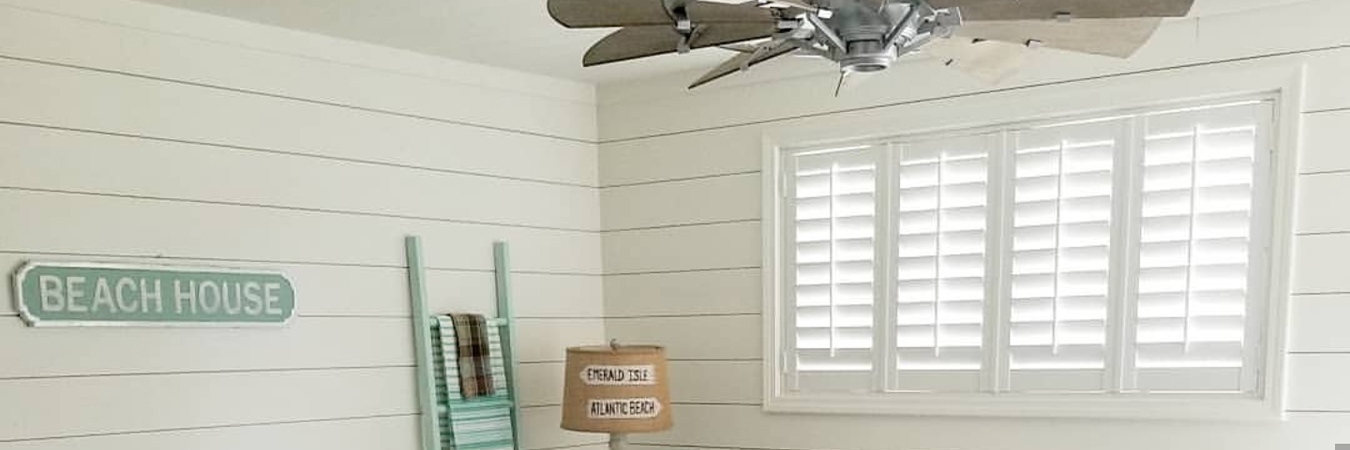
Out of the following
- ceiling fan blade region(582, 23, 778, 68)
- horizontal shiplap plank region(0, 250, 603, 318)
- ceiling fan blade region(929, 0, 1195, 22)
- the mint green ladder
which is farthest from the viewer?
the mint green ladder

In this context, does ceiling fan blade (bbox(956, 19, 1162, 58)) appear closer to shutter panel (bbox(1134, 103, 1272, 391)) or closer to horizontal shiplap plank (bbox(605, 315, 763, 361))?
shutter panel (bbox(1134, 103, 1272, 391))

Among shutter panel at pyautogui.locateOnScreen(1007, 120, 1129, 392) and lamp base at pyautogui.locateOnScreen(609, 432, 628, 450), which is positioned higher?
shutter panel at pyautogui.locateOnScreen(1007, 120, 1129, 392)

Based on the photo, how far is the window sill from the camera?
8.64ft

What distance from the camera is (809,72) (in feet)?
10.8

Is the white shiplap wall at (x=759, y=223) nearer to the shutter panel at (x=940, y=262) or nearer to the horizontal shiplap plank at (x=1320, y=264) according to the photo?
the horizontal shiplap plank at (x=1320, y=264)

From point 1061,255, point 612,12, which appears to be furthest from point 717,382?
point 612,12

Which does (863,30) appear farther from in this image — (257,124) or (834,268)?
(257,124)

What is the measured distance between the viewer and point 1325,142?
2539mm

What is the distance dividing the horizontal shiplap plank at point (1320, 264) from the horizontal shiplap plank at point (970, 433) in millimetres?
307

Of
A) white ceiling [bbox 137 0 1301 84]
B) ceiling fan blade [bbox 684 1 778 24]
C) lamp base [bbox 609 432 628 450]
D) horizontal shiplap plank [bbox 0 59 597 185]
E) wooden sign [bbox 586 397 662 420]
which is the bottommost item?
lamp base [bbox 609 432 628 450]

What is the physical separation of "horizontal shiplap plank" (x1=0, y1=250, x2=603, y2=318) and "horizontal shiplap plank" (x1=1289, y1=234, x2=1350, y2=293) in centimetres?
214

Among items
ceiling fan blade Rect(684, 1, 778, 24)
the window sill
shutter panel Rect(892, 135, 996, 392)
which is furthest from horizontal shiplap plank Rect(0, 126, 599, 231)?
ceiling fan blade Rect(684, 1, 778, 24)

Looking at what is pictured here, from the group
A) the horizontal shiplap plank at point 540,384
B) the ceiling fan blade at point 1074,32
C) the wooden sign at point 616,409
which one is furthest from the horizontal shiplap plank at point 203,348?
the ceiling fan blade at point 1074,32

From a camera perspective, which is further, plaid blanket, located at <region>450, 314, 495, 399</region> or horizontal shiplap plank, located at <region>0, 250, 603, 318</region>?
plaid blanket, located at <region>450, 314, 495, 399</region>
